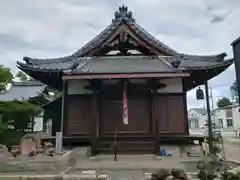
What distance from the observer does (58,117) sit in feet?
42.0

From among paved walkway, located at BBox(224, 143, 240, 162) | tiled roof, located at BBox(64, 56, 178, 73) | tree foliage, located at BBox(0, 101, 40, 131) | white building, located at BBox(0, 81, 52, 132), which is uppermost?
white building, located at BBox(0, 81, 52, 132)

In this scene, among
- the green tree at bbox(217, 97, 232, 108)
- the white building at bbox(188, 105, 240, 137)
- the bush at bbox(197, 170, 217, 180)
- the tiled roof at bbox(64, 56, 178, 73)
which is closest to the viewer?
the bush at bbox(197, 170, 217, 180)

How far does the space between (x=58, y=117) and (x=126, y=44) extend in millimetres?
5107

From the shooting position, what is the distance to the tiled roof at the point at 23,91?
24141mm

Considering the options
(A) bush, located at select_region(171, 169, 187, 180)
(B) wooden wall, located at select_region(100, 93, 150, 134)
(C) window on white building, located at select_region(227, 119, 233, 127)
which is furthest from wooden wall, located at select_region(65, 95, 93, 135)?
(C) window on white building, located at select_region(227, 119, 233, 127)

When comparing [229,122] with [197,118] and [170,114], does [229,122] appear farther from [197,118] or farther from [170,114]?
[170,114]

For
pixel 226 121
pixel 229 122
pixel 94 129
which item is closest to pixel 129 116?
pixel 94 129

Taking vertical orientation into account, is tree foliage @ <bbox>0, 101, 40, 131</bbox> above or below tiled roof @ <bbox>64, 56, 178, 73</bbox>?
below

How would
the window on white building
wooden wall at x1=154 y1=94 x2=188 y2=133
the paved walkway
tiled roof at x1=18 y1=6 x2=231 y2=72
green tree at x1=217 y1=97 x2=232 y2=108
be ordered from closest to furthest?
wooden wall at x1=154 y1=94 x2=188 y2=133 → tiled roof at x1=18 y1=6 x2=231 y2=72 → the paved walkway → the window on white building → green tree at x1=217 y1=97 x2=232 y2=108

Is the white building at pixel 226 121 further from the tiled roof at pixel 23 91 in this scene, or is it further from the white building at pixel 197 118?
the tiled roof at pixel 23 91

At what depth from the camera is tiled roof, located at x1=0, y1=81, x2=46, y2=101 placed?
24.1m

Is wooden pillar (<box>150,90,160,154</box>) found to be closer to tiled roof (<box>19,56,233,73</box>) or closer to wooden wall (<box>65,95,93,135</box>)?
tiled roof (<box>19,56,233,73</box>)

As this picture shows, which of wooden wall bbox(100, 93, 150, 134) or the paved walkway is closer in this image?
wooden wall bbox(100, 93, 150, 134)

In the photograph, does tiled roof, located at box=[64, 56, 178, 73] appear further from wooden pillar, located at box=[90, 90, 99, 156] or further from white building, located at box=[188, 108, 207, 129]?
white building, located at box=[188, 108, 207, 129]
